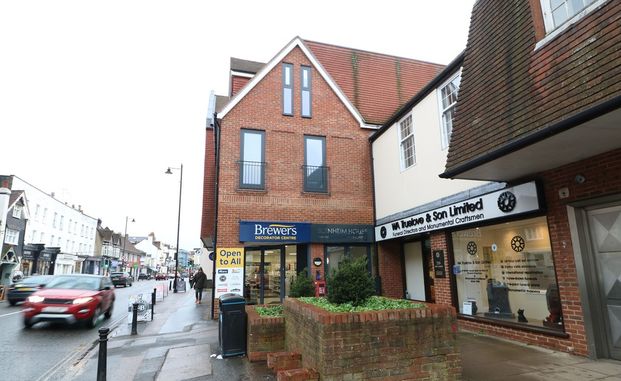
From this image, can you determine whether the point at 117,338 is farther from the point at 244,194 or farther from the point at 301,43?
the point at 301,43

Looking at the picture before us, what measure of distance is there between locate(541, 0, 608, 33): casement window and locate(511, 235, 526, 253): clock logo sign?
14.2 feet

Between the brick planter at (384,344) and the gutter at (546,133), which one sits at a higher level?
the gutter at (546,133)

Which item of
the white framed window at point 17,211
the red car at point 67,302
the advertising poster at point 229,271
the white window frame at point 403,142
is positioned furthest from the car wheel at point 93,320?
the white framed window at point 17,211

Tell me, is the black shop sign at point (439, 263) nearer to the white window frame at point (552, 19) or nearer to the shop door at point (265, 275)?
the shop door at point (265, 275)

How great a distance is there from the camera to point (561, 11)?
237 inches

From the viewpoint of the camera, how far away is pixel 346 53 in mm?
17891

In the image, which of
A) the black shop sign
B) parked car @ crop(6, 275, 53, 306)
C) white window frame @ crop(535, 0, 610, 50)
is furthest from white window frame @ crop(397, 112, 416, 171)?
parked car @ crop(6, 275, 53, 306)

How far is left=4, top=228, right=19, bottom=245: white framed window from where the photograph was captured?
32156 millimetres

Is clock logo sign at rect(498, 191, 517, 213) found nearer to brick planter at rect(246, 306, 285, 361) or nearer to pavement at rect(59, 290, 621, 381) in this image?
pavement at rect(59, 290, 621, 381)

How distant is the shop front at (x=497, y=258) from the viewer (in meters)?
7.45

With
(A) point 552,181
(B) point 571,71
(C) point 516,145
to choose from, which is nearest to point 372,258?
(A) point 552,181

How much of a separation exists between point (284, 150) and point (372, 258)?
5389 millimetres

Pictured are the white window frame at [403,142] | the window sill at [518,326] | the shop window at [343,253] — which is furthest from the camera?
the shop window at [343,253]

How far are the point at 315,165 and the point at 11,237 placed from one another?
Answer: 3312 cm
